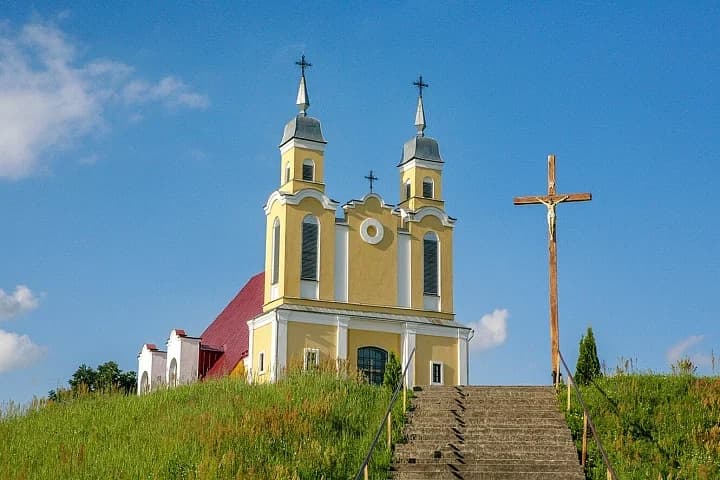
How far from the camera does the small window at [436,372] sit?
111 ft

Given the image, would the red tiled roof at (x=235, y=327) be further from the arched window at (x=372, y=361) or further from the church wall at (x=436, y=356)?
the church wall at (x=436, y=356)

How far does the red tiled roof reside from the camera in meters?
37.9

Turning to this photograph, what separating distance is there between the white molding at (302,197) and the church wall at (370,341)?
3961mm

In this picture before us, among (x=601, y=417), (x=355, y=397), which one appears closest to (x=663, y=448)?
(x=601, y=417)

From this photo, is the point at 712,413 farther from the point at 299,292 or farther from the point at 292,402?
the point at 299,292

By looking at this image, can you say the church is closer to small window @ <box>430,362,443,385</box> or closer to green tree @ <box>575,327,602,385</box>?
small window @ <box>430,362,443,385</box>

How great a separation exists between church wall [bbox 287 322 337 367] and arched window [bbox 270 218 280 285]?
1842 mm

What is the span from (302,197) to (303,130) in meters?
2.38

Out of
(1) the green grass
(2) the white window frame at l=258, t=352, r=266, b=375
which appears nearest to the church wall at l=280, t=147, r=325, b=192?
(2) the white window frame at l=258, t=352, r=266, b=375

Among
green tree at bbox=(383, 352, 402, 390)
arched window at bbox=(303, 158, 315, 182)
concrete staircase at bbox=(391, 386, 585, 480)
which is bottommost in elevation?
concrete staircase at bbox=(391, 386, 585, 480)

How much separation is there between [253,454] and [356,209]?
16.5 meters

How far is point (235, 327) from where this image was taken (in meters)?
40.0

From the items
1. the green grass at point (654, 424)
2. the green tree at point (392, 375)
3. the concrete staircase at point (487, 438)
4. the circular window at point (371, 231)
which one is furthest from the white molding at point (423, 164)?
the green grass at point (654, 424)

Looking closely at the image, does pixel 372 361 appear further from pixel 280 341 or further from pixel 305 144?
pixel 305 144
